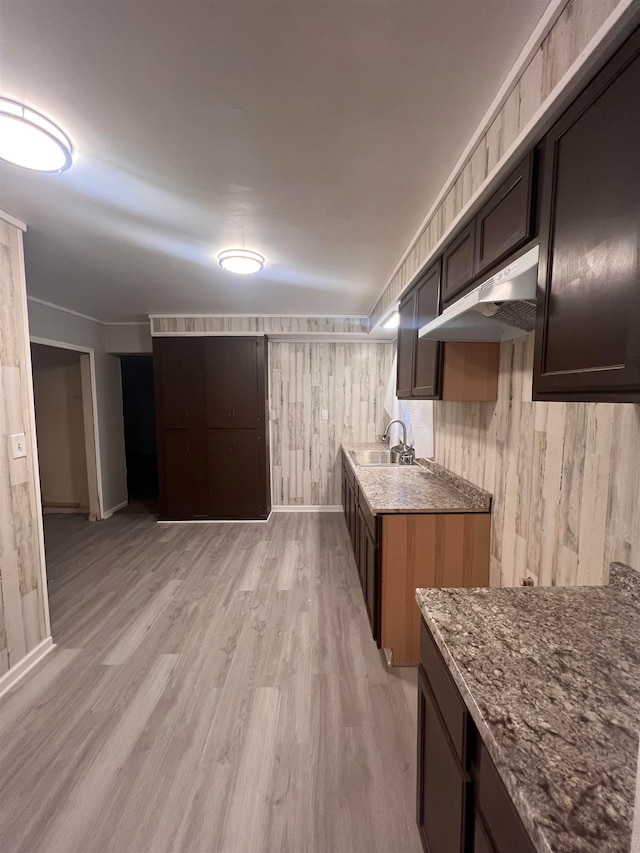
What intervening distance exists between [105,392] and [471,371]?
456 cm

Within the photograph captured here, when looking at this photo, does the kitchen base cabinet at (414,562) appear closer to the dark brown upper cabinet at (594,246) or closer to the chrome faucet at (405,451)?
the dark brown upper cabinet at (594,246)

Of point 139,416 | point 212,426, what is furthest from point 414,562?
point 139,416

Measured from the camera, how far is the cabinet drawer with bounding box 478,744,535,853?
59cm

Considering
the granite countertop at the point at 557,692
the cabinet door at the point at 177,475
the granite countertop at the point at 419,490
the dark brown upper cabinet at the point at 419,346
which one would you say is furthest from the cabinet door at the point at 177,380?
the granite countertop at the point at 557,692

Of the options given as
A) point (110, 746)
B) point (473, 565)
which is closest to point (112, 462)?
point (110, 746)

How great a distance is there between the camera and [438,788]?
0.97 m

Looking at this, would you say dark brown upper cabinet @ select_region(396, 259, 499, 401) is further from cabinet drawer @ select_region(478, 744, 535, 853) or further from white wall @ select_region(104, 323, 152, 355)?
white wall @ select_region(104, 323, 152, 355)

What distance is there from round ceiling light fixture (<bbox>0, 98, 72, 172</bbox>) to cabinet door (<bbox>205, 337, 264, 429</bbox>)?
2.66 meters

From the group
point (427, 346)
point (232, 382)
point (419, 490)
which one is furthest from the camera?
point (232, 382)

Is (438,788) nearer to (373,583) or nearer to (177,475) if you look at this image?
(373,583)

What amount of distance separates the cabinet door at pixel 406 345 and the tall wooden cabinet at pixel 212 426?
6.30ft

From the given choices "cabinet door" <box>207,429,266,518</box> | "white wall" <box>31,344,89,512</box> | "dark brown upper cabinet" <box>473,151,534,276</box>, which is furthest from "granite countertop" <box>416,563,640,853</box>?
"white wall" <box>31,344,89,512</box>

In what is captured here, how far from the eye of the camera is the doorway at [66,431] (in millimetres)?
4379

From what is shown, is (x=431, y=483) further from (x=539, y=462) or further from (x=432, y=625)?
(x=432, y=625)
